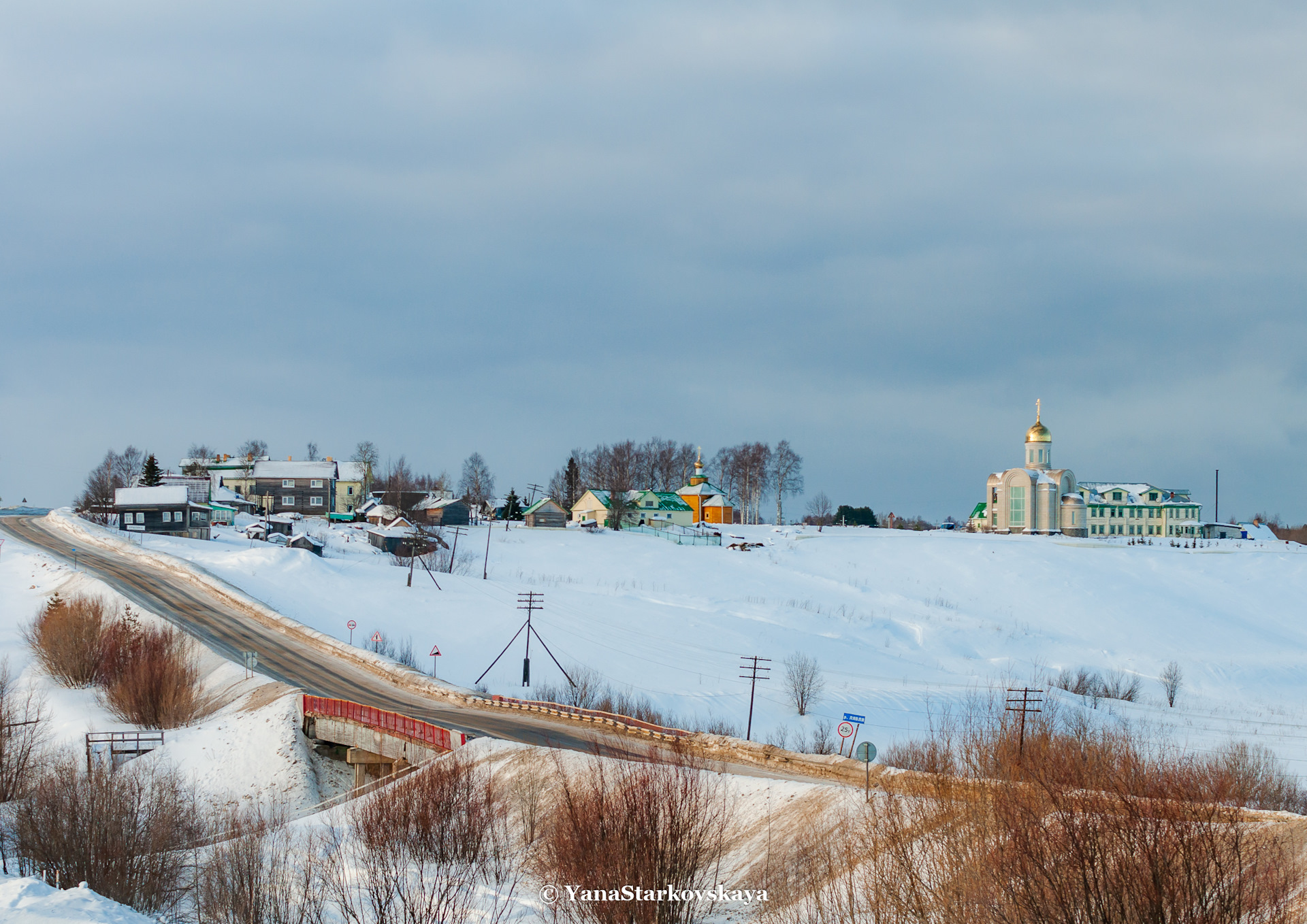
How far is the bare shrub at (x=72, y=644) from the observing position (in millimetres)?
47812

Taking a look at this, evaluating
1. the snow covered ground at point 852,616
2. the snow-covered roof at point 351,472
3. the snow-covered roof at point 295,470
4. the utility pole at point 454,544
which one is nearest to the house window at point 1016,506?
the snow covered ground at point 852,616

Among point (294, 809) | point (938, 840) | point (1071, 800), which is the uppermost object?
point (1071, 800)

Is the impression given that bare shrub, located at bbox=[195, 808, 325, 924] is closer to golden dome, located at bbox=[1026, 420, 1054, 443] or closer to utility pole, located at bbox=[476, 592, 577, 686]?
utility pole, located at bbox=[476, 592, 577, 686]

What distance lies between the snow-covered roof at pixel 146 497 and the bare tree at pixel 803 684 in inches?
2558

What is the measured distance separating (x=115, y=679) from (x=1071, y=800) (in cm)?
4331

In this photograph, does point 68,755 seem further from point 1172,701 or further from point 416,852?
point 1172,701

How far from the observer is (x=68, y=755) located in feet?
116

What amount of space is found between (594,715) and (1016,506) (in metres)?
102

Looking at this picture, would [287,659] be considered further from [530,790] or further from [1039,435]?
[1039,435]

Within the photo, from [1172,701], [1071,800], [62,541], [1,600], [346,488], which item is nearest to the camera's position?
[1071,800]

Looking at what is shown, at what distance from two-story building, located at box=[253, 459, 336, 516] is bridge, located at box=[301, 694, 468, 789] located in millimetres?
97696

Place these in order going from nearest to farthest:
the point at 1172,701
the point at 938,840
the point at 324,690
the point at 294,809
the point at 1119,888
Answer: the point at 1119,888, the point at 938,840, the point at 294,809, the point at 324,690, the point at 1172,701

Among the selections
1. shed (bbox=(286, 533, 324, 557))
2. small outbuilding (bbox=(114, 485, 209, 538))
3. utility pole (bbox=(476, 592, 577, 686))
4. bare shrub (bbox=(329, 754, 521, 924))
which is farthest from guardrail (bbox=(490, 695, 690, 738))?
small outbuilding (bbox=(114, 485, 209, 538))

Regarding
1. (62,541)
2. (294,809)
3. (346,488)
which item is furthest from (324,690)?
(346,488)
